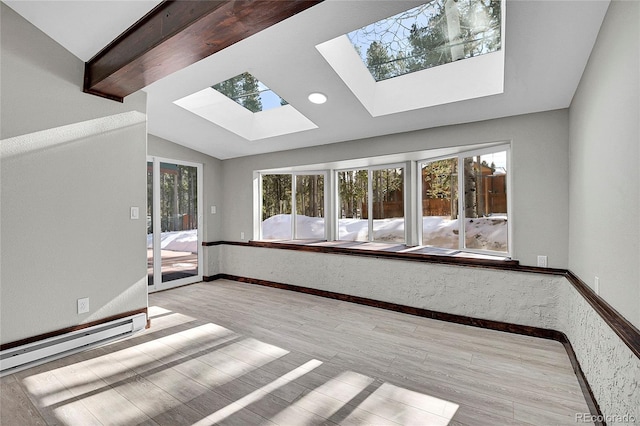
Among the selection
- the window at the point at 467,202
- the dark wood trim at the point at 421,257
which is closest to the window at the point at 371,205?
the window at the point at 467,202

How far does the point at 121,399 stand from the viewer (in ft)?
6.58

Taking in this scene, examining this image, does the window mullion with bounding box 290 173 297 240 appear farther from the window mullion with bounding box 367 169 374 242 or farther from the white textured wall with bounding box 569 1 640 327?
the white textured wall with bounding box 569 1 640 327

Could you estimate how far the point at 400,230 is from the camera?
14.1 feet

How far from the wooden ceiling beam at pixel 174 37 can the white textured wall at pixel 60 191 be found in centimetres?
30

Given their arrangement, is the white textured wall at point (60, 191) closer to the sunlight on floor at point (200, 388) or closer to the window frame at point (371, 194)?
the sunlight on floor at point (200, 388)

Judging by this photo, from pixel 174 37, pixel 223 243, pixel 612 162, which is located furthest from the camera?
pixel 223 243

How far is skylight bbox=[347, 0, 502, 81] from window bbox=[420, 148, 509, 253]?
3.82 feet

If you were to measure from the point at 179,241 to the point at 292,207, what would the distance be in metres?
1.96

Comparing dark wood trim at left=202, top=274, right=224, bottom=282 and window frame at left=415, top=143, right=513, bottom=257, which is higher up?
window frame at left=415, top=143, right=513, bottom=257

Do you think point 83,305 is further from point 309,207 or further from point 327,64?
point 309,207

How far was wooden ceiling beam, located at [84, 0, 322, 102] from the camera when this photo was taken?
1680 millimetres

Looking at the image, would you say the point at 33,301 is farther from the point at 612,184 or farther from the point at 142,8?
the point at 612,184

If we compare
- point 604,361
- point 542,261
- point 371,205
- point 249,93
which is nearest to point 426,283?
point 542,261

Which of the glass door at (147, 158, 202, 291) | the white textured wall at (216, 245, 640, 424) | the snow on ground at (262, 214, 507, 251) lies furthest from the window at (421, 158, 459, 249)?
the glass door at (147, 158, 202, 291)
